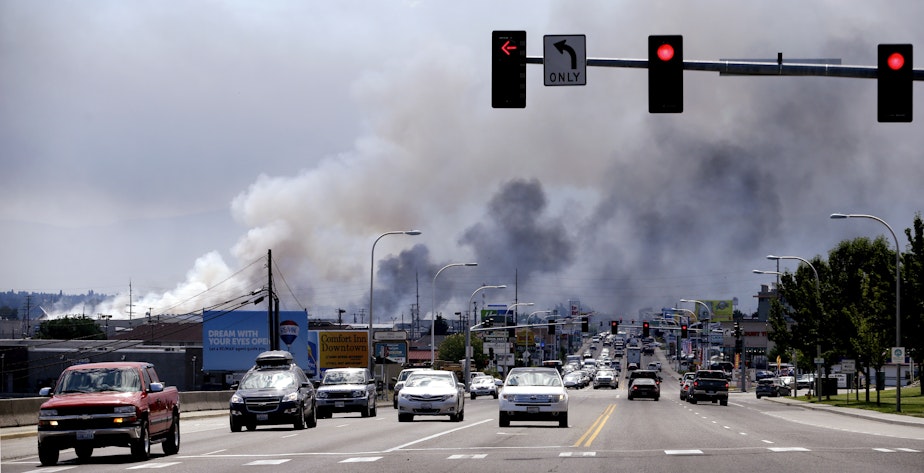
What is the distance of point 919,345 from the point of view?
54.2 meters

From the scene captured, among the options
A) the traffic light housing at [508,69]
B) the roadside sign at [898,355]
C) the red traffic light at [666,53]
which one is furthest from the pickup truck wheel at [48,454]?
the roadside sign at [898,355]

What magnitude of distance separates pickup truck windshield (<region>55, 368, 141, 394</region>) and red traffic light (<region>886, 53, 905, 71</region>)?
14.7 m

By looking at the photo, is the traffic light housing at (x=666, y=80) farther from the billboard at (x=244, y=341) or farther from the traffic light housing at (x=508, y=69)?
the billboard at (x=244, y=341)

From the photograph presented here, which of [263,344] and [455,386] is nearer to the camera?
[455,386]

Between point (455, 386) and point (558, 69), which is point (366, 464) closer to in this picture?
point (558, 69)

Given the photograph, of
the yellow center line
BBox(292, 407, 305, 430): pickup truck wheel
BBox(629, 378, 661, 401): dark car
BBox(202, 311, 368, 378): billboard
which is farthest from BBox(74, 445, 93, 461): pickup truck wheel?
BBox(202, 311, 368, 378): billboard

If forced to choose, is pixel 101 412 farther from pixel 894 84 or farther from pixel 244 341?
pixel 244 341

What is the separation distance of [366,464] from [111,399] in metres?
5.07

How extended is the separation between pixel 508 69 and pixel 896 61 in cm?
637

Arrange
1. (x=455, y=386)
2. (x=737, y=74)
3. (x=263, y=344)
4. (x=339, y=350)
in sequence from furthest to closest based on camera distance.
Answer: (x=263, y=344) < (x=339, y=350) < (x=455, y=386) < (x=737, y=74)

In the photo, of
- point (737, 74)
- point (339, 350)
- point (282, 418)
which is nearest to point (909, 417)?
point (282, 418)

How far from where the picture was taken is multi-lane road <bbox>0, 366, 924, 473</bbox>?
20.8 metres

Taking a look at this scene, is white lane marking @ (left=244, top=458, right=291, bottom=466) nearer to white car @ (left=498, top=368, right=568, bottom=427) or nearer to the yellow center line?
the yellow center line

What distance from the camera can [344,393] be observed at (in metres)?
46.3
